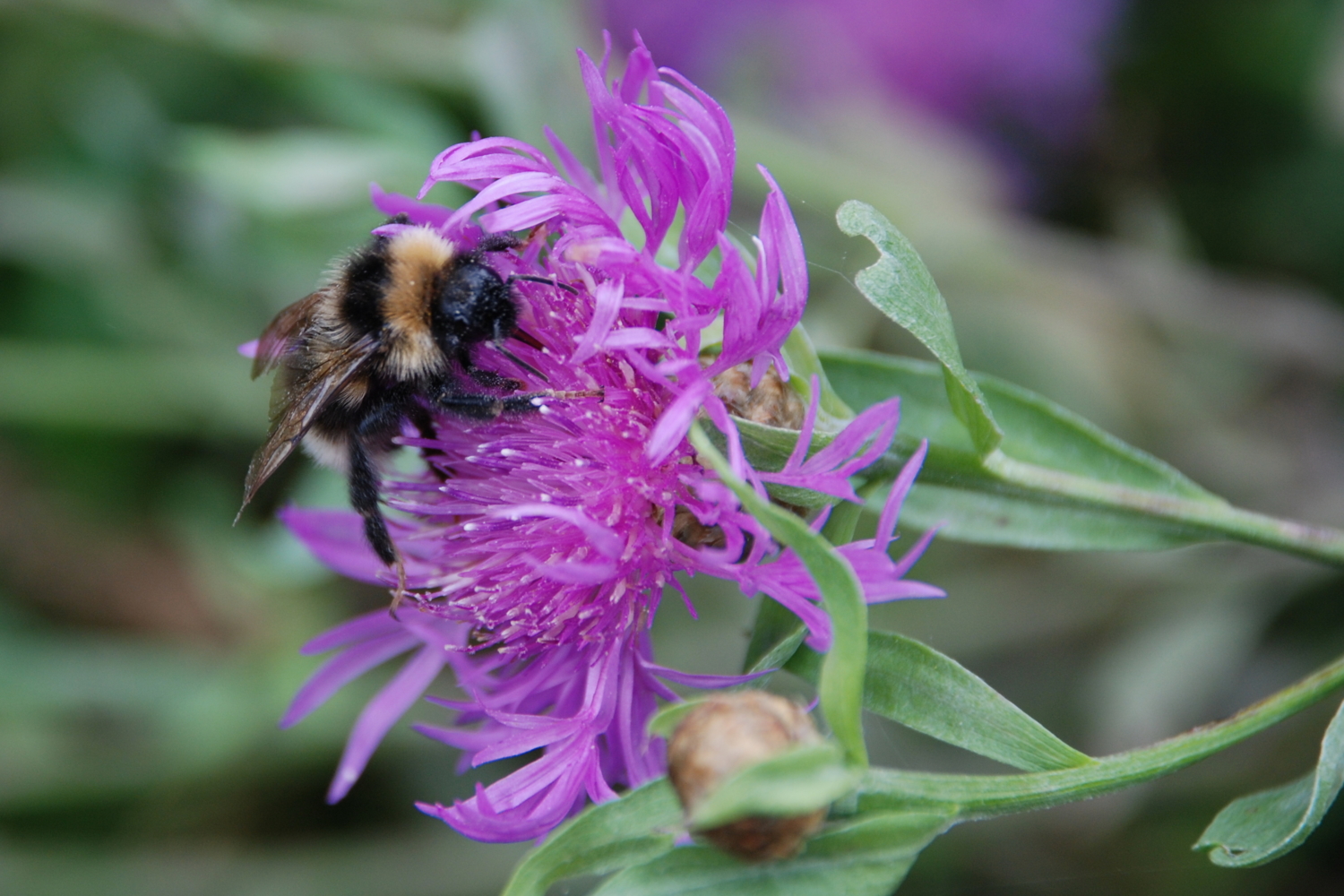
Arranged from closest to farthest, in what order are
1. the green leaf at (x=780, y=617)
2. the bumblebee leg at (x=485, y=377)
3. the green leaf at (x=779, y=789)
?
the green leaf at (x=779, y=789), the green leaf at (x=780, y=617), the bumblebee leg at (x=485, y=377)

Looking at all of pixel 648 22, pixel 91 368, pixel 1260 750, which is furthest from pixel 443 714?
pixel 648 22

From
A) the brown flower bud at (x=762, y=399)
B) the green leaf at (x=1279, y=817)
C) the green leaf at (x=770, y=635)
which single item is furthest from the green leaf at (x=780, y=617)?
the green leaf at (x=1279, y=817)

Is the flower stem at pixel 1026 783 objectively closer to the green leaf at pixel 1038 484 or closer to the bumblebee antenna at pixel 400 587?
the green leaf at pixel 1038 484

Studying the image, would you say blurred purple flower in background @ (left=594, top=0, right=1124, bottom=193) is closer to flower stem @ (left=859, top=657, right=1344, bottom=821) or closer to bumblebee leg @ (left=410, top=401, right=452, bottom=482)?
bumblebee leg @ (left=410, top=401, right=452, bottom=482)

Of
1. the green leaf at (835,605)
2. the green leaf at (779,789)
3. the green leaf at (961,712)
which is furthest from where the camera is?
the green leaf at (961,712)

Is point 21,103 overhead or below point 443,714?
overhead

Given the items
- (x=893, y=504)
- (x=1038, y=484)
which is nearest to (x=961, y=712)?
(x=893, y=504)

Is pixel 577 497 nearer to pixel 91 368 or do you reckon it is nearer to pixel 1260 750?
pixel 1260 750
